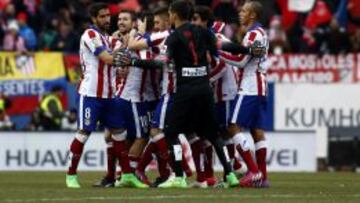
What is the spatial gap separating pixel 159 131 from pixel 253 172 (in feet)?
4.41

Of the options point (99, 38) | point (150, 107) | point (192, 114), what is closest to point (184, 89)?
point (192, 114)

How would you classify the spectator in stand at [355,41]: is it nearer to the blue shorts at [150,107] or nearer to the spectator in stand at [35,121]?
the spectator in stand at [35,121]

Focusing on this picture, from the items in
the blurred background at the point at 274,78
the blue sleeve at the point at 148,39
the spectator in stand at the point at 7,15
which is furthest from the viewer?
the spectator in stand at the point at 7,15

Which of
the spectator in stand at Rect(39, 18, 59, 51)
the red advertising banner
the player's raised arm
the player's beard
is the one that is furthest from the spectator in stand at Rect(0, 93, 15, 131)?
the player's raised arm

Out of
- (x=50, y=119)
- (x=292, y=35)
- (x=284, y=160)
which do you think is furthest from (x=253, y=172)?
(x=292, y=35)

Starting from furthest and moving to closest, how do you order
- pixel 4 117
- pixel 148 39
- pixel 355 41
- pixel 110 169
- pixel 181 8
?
pixel 355 41, pixel 4 117, pixel 110 169, pixel 148 39, pixel 181 8

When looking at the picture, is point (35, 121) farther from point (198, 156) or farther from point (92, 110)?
point (92, 110)

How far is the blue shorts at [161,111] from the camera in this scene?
64.4 ft

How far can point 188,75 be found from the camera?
19.1 m

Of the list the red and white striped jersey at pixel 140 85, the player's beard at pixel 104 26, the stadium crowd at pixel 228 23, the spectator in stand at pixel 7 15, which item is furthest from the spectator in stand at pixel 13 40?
the player's beard at pixel 104 26

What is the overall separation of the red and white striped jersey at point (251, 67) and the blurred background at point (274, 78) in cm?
854

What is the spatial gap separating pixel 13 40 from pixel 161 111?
43.4 ft

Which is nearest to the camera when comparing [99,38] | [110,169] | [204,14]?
[99,38]

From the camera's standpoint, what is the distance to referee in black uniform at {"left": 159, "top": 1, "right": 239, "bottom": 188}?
19078 mm
